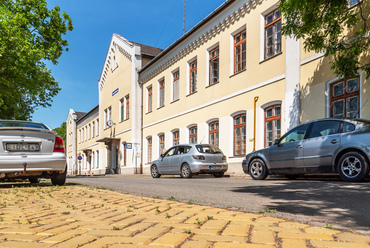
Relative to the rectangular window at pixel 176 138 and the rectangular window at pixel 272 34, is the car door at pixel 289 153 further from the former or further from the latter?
the rectangular window at pixel 176 138

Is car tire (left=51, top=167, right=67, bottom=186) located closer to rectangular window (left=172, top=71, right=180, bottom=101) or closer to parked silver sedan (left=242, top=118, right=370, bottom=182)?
parked silver sedan (left=242, top=118, right=370, bottom=182)

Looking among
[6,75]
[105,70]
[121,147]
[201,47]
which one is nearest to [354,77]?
[201,47]

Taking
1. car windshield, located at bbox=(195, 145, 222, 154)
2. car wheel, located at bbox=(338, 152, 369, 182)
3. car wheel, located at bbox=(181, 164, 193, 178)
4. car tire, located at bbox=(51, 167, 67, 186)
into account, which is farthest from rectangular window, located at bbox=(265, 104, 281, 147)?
car tire, located at bbox=(51, 167, 67, 186)

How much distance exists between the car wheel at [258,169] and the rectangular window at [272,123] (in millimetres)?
3708

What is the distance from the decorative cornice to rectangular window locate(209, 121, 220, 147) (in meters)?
5.15

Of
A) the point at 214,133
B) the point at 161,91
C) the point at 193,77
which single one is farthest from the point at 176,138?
the point at 214,133

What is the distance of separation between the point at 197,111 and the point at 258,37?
6.42m

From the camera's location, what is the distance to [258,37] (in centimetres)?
1647

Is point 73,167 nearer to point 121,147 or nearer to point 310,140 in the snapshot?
point 121,147

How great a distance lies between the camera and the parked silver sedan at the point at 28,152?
302 inches

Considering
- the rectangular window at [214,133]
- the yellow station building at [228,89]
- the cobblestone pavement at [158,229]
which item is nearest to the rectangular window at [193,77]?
the yellow station building at [228,89]

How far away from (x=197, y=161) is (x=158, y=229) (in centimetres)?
1116

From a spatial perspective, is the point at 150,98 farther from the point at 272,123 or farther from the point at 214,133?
the point at 272,123

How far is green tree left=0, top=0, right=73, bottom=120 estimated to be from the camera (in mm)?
17656
